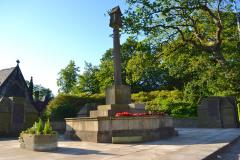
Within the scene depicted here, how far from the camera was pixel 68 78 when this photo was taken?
8219cm

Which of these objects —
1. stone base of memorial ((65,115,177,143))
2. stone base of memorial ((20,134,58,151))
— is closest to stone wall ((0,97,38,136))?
stone base of memorial ((65,115,177,143))

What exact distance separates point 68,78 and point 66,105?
184ft

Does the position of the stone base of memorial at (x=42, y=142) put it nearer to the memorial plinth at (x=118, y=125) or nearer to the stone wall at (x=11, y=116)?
the memorial plinth at (x=118, y=125)

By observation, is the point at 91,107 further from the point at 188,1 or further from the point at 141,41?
the point at 188,1

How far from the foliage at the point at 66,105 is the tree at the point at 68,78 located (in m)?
47.1

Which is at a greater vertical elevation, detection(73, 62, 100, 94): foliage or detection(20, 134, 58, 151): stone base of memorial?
detection(73, 62, 100, 94): foliage

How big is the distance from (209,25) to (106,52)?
47440mm

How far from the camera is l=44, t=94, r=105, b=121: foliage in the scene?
2594cm

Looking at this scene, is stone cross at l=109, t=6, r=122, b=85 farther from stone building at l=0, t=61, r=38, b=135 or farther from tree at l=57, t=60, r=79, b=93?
tree at l=57, t=60, r=79, b=93

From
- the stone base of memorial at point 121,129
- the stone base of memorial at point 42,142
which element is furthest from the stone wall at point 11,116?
the stone base of memorial at point 42,142

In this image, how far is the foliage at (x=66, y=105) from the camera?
2594cm

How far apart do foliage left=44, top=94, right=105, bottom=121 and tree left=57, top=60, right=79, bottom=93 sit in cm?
4714

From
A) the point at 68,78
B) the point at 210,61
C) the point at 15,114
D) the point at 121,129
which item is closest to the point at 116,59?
the point at 121,129

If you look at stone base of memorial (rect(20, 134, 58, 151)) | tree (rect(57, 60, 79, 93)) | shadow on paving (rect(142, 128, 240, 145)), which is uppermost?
tree (rect(57, 60, 79, 93))
